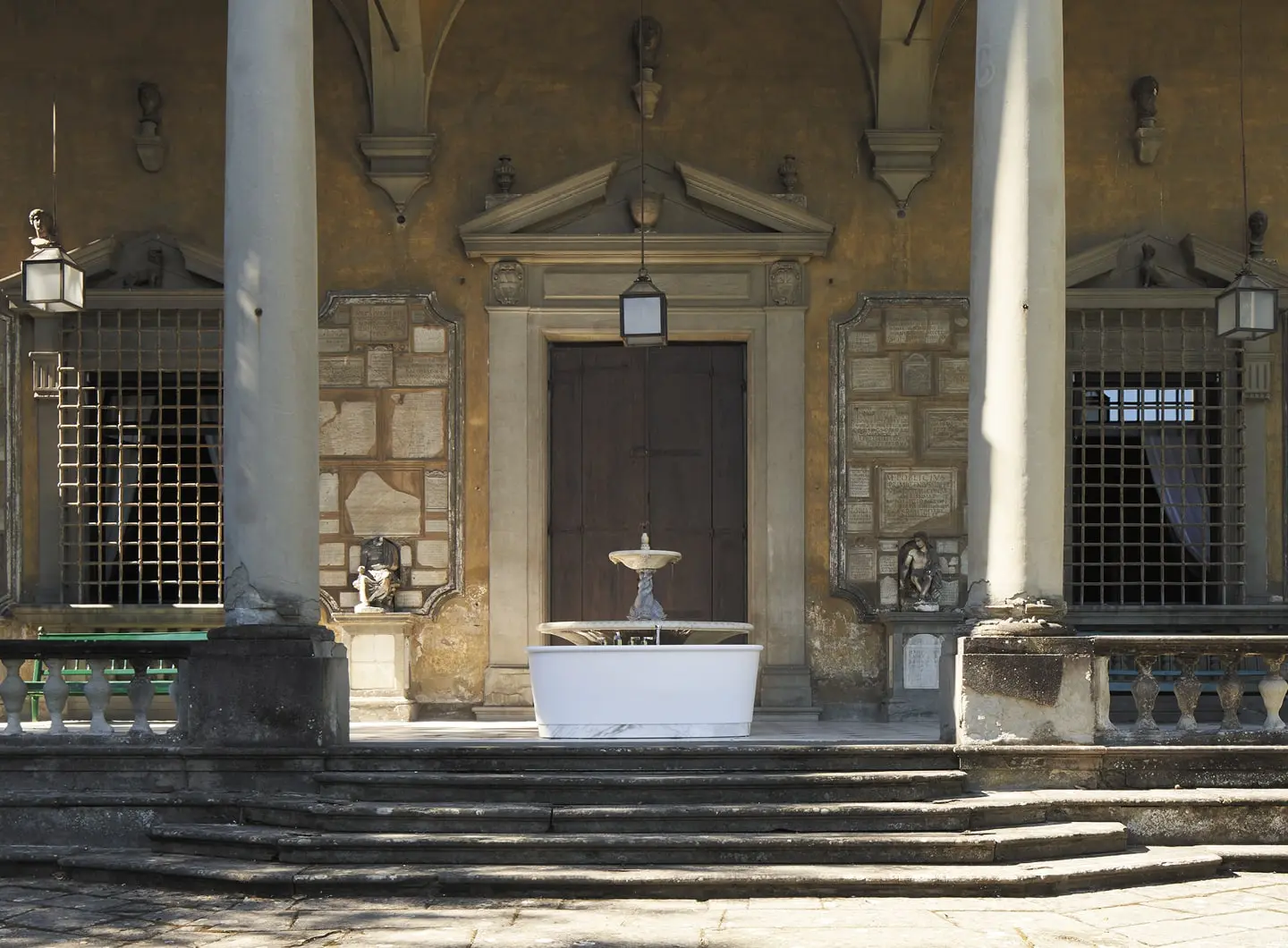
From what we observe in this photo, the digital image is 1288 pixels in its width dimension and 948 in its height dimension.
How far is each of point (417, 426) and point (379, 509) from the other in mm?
683

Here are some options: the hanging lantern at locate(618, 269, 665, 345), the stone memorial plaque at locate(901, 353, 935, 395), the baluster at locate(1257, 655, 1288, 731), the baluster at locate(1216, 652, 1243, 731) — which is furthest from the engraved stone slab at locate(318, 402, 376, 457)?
the baluster at locate(1257, 655, 1288, 731)

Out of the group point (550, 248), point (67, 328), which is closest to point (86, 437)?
point (67, 328)

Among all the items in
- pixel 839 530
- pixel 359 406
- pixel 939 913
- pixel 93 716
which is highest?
pixel 359 406

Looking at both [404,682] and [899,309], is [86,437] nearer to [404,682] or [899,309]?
[404,682]

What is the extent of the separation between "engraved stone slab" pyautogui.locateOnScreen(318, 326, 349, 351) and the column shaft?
3.47 metres

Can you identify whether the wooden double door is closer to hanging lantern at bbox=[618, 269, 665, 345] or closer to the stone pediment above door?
the stone pediment above door

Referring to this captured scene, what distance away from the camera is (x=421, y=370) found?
13703mm

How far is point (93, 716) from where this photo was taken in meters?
10.2

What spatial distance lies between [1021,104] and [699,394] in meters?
4.50

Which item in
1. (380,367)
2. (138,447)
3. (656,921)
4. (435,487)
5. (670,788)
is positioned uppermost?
(380,367)

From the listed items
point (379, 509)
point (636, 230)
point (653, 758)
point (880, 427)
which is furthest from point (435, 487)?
point (653, 758)

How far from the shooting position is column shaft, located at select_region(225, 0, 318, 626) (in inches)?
396

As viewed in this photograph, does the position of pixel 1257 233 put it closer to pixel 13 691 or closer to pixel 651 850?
pixel 651 850

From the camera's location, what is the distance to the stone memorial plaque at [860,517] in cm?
1365
